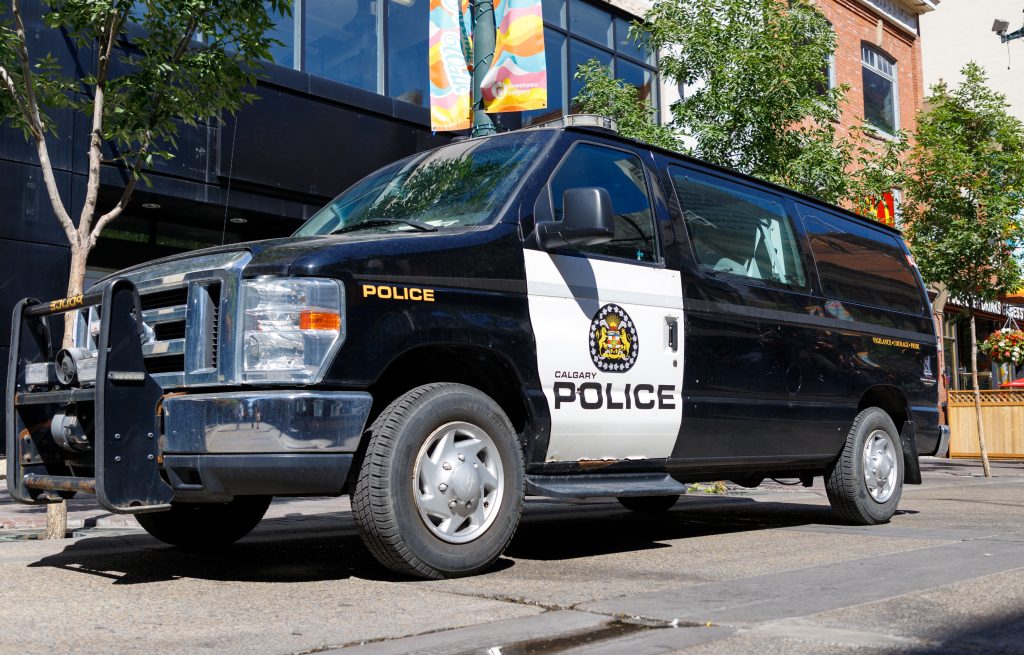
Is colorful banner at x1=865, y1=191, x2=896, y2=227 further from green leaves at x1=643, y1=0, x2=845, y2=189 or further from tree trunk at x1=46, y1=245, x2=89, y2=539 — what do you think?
tree trunk at x1=46, y1=245, x2=89, y2=539

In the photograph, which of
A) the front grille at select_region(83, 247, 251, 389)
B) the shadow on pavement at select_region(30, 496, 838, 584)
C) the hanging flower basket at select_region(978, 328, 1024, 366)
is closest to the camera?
the front grille at select_region(83, 247, 251, 389)

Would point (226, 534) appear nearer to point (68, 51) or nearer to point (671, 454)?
point (671, 454)

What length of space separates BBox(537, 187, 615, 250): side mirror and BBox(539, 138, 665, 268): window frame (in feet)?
0.57

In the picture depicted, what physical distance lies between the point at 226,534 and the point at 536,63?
4923 mm

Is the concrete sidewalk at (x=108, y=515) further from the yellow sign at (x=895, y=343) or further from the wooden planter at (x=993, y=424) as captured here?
the wooden planter at (x=993, y=424)

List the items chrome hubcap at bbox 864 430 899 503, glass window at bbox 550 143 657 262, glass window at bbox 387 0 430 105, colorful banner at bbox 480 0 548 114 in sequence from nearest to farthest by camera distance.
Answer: glass window at bbox 550 143 657 262 < chrome hubcap at bbox 864 430 899 503 < colorful banner at bbox 480 0 548 114 < glass window at bbox 387 0 430 105

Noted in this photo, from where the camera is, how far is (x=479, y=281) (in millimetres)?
4953

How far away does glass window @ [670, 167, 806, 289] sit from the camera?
638 cm

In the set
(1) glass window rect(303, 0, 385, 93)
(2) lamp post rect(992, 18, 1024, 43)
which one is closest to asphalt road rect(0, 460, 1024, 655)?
(1) glass window rect(303, 0, 385, 93)

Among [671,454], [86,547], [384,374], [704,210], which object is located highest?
[704,210]

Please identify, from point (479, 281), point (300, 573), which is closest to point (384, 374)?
point (479, 281)

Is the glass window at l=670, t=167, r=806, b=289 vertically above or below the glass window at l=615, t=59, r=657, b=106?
below

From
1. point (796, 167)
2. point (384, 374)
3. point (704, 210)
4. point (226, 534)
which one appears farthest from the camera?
point (796, 167)

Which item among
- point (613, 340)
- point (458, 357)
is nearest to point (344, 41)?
point (613, 340)
